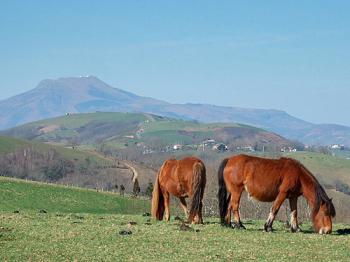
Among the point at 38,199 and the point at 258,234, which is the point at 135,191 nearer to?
the point at 38,199

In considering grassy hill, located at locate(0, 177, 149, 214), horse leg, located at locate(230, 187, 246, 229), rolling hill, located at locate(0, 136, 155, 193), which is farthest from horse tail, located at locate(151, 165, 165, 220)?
rolling hill, located at locate(0, 136, 155, 193)

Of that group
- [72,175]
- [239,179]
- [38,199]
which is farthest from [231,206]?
[72,175]

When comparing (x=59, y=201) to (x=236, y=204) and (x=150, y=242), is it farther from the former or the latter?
(x=150, y=242)

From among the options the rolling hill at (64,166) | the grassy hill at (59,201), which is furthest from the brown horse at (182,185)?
the rolling hill at (64,166)

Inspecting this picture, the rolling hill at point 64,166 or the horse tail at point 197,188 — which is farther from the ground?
the horse tail at point 197,188

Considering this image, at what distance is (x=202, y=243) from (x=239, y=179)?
440 centimetres

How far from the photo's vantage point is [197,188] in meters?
23.2

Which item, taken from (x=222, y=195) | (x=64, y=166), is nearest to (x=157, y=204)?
(x=222, y=195)

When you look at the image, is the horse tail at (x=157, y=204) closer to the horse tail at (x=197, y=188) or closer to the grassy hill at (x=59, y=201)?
the horse tail at (x=197, y=188)

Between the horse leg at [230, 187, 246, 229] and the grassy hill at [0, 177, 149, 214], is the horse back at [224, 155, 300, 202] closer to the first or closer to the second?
the horse leg at [230, 187, 246, 229]

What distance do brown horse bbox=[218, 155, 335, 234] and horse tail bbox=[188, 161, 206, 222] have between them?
45.7 inches

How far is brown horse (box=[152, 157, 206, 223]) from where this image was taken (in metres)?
23.2

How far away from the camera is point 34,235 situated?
18672 millimetres

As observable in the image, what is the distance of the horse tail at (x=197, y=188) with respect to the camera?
2295 centimetres
